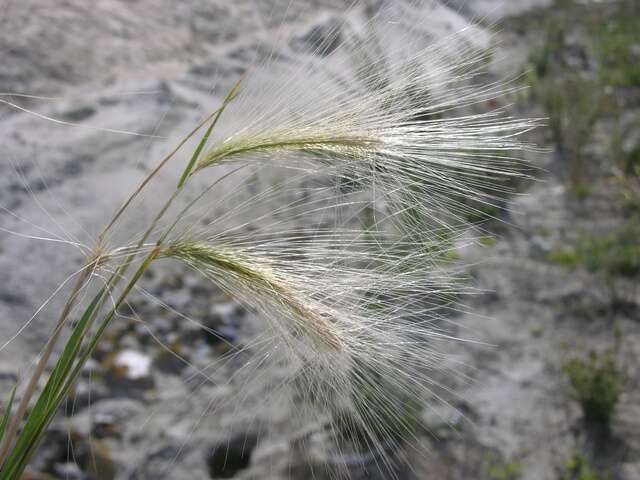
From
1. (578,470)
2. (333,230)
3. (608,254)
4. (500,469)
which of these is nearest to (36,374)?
(333,230)

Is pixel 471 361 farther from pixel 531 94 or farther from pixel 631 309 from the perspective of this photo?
pixel 531 94

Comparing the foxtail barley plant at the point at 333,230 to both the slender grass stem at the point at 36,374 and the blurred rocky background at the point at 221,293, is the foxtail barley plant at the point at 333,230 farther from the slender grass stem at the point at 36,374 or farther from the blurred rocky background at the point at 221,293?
the blurred rocky background at the point at 221,293

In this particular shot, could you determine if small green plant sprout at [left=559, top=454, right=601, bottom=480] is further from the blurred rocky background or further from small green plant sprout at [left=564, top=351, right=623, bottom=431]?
small green plant sprout at [left=564, top=351, right=623, bottom=431]

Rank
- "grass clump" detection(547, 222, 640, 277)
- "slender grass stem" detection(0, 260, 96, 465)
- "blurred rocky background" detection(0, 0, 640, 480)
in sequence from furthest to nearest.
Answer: "grass clump" detection(547, 222, 640, 277), "blurred rocky background" detection(0, 0, 640, 480), "slender grass stem" detection(0, 260, 96, 465)

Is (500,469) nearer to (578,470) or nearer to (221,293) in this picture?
(578,470)

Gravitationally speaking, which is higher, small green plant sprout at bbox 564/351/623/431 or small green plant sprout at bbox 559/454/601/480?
small green plant sprout at bbox 564/351/623/431

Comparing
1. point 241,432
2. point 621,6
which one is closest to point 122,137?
point 241,432

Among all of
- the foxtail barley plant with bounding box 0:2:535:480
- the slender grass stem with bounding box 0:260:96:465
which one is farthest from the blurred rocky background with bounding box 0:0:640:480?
the slender grass stem with bounding box 0:260:96:465

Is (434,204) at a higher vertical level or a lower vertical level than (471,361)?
higher
